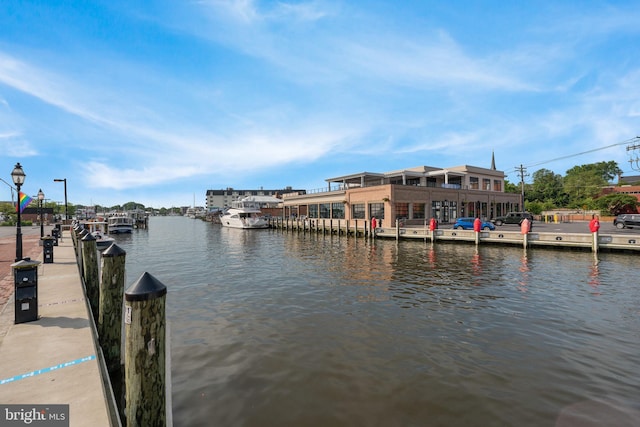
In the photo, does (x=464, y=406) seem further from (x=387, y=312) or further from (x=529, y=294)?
(x=529, y=294)

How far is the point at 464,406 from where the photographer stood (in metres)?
4.74

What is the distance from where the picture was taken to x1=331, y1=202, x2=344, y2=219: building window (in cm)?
4528

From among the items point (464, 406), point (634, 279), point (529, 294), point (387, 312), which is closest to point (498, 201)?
point (634, 279)

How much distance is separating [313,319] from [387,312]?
218cm

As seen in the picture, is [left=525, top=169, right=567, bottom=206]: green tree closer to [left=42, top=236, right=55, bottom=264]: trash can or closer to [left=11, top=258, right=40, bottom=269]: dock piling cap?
[left=42, top=236, right=55, bottom=264]: trash can

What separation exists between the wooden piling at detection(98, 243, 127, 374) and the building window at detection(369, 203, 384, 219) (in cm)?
3394

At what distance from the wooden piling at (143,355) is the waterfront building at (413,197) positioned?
34.4 metres

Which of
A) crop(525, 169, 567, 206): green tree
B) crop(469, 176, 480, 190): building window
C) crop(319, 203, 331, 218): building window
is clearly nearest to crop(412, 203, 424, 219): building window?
crop(319, 203, 331, 218): building window

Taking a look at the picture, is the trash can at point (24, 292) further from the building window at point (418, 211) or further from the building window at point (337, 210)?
the building window at point (337, 210)

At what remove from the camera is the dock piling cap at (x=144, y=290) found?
135 inches

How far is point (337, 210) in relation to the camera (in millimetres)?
46250

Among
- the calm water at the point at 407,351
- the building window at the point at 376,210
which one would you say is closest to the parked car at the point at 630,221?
the calm water at the point at 407,351

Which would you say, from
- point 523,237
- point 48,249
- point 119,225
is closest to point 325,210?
point 523,237

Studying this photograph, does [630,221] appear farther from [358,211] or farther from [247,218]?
[247,218]
